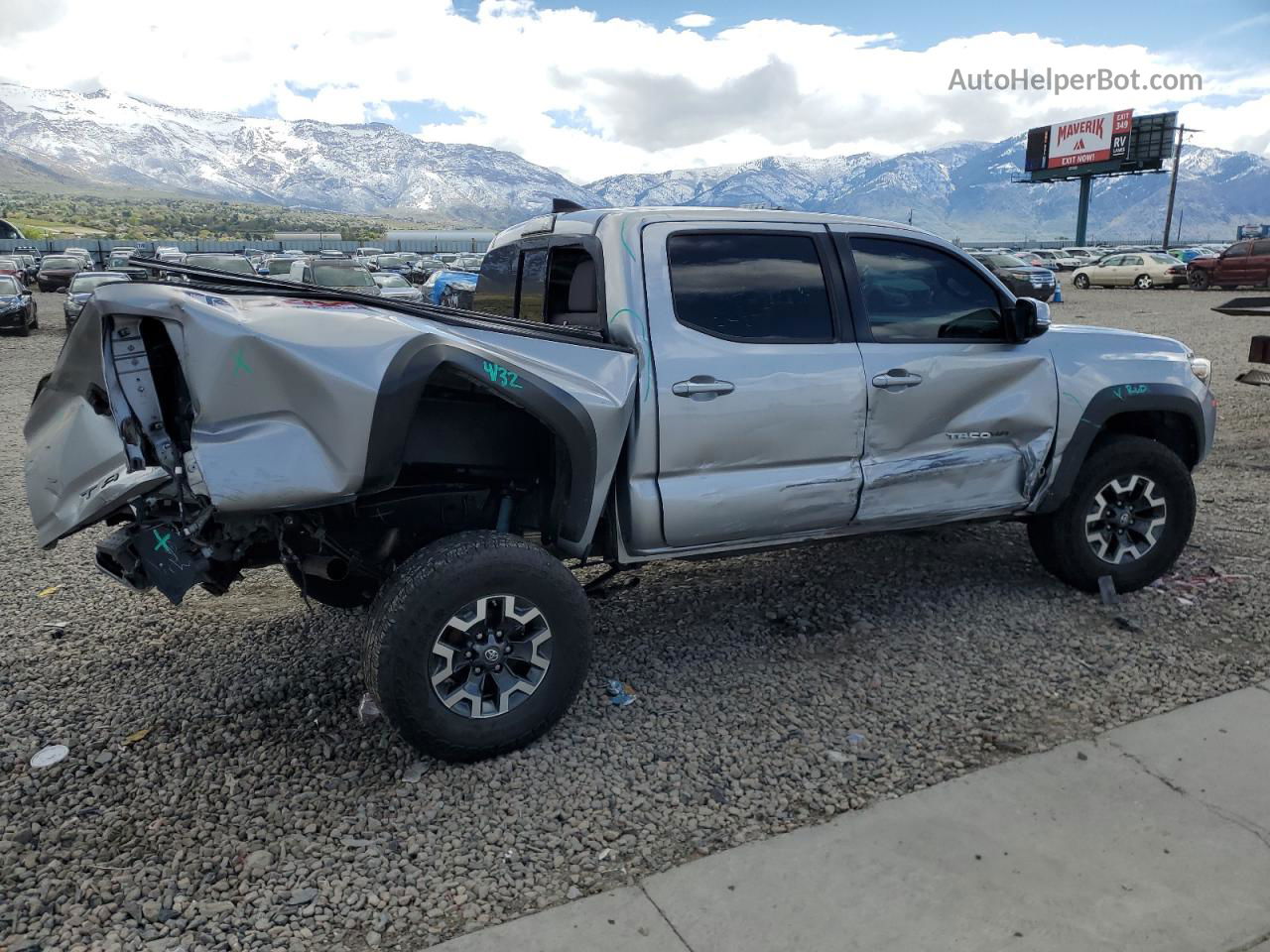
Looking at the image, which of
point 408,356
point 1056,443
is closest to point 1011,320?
point 1056,443

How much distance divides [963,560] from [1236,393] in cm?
805

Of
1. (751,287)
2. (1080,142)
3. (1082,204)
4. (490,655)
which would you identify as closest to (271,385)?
(490,655)

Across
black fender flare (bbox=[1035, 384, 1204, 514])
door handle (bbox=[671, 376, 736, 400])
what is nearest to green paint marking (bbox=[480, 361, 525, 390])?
door handle (bbox=[671, 376, 736, 400])

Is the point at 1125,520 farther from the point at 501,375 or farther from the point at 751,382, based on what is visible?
the point at 501,375

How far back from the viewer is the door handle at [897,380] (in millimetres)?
4141

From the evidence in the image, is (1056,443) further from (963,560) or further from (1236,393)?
(1236,393)

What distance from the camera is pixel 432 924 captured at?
8.85ft

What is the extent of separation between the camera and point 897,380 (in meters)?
4.18

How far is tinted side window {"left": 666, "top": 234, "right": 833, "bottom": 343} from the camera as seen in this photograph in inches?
153

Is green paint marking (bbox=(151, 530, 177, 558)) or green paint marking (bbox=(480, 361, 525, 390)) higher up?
green paint marking (bbox=(480, 361, 525, 390))

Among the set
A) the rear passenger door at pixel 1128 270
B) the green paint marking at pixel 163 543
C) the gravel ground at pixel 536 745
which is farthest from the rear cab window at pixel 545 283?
the rear passenger door at pixel 1128 270

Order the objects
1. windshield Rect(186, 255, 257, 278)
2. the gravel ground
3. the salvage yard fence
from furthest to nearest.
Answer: the salvage yard fence → windshield Rect(186, 255, 257, 278) → the gravel ground

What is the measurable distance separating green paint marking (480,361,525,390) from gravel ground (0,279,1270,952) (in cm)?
139

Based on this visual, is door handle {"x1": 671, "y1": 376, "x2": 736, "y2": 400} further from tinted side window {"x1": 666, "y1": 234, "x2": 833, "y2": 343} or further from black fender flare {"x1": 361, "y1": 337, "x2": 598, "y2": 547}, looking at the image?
black fender flare {"x1": 361, "y1": 337, "x2": 598, "y2": 547}
